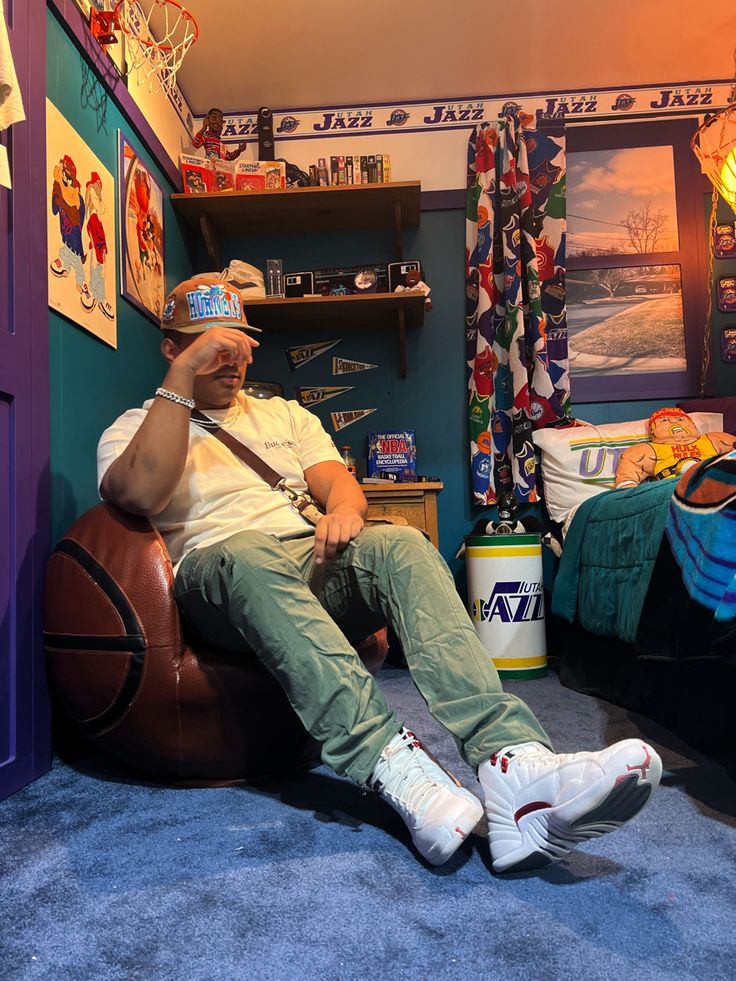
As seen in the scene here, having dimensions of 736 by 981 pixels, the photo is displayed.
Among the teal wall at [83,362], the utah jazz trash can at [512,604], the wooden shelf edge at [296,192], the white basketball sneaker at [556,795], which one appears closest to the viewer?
the white basketball sneaker at [556,795]

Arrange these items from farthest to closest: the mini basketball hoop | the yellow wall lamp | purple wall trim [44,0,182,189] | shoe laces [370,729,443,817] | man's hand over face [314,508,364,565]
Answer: the yellow wall lamp < the mini basketball hoop < purple wall trim [44,0,182,189] < man's hand over face [314,508,364,565] < shoe laces [370,729,443,817]

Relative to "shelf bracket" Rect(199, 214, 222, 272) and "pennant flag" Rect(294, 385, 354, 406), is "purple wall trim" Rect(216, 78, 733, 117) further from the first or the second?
"pennant flag" Rect(294, 385, 354, 406)

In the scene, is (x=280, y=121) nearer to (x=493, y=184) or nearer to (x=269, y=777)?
(x=493, y=184)

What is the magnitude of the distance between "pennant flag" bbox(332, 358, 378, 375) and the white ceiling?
4.05 feet

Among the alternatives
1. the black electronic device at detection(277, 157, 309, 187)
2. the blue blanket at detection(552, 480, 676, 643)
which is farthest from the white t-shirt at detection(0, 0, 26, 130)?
the black electronic device at detection(277, 157, 309, 187)

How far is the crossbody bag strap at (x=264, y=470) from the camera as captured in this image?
1.63 meters

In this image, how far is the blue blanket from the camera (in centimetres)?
198

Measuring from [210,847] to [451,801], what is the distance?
40cm

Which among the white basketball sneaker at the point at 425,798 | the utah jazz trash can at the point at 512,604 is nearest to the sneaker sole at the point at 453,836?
the white basketball sneaker at the point at 425,798

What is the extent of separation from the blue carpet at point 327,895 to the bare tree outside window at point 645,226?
2771mm

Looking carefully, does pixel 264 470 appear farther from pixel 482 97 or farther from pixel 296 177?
pixel 482 97

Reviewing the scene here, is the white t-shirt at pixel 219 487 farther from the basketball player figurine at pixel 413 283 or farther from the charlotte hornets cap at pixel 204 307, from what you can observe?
the basketball player figurine at pixel 413 283

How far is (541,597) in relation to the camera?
291 centimetres

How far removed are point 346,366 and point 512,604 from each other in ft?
4.53
